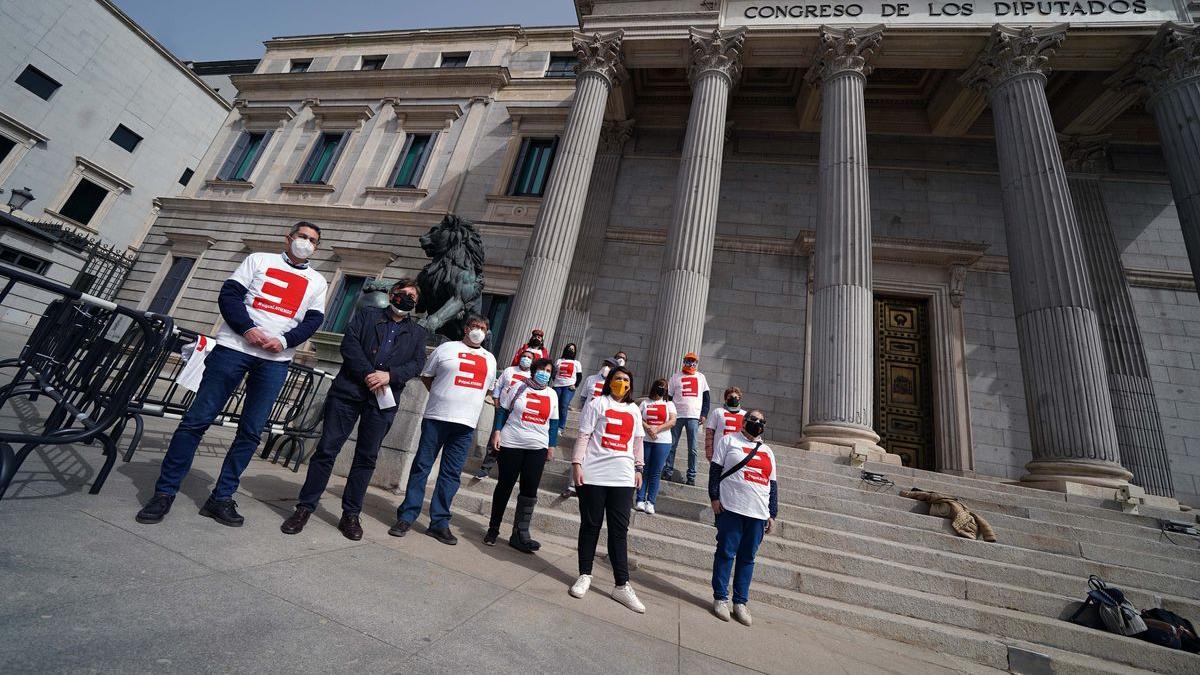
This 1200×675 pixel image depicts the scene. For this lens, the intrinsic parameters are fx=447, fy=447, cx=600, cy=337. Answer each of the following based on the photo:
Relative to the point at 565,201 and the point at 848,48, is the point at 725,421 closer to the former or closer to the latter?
the point at 565,201

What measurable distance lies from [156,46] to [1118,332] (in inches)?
1754

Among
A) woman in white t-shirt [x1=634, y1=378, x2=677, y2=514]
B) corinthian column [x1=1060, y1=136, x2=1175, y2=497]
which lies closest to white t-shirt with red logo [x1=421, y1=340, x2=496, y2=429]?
woman in white t-shirt [x1=634, y1=378, x2=677, y2=514]

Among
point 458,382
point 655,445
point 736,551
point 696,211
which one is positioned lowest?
point 736,551

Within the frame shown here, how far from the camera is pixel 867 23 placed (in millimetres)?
10938

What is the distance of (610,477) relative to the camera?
3600 mm

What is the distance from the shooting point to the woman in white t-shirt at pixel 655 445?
18.1ft

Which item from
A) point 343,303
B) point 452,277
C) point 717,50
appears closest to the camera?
point 452,277

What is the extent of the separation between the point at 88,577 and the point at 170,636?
2.16 feet

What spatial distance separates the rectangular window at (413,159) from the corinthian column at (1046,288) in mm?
16930

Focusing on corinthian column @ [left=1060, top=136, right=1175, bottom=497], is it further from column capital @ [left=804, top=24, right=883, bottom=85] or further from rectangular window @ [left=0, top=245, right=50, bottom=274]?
rectangular window @ [left=0, top=245, right=50, bottom=274]

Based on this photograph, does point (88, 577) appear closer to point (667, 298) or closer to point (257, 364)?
point (257, 364)

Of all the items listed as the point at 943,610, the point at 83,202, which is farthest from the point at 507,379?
the point at 83,202

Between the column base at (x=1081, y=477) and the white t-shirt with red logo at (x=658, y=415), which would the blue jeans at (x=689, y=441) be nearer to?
the white t-shirt with red logo at (x=658, y=415)

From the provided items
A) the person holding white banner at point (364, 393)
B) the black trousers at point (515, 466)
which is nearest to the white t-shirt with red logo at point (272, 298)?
the person holding white banner at point (364, 393)
